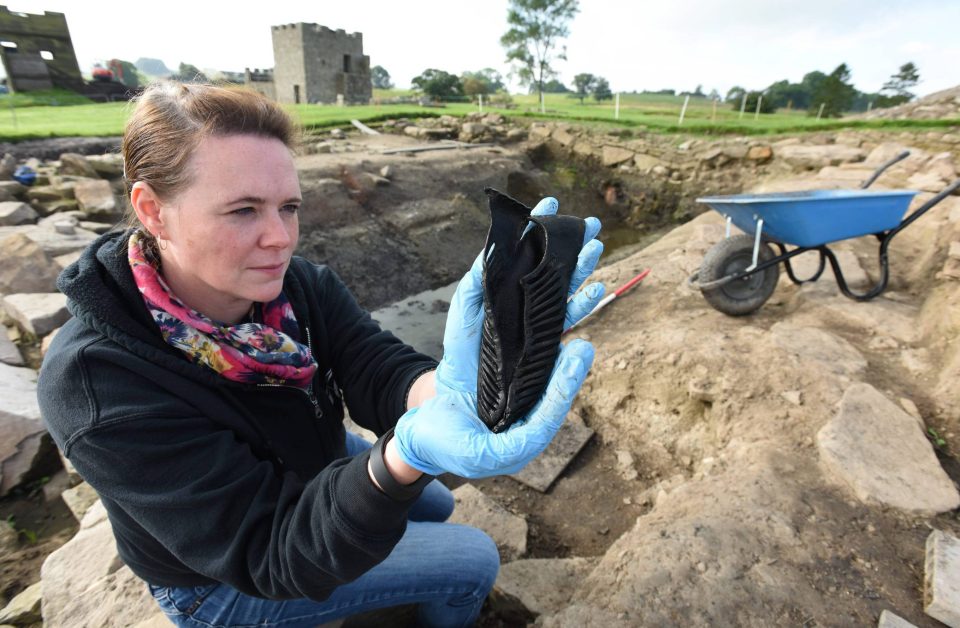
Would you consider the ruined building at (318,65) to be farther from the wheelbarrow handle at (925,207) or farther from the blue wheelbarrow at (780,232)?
the wheelbarrow handle at (925,207)

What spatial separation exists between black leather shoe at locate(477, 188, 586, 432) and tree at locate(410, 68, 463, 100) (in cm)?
2591

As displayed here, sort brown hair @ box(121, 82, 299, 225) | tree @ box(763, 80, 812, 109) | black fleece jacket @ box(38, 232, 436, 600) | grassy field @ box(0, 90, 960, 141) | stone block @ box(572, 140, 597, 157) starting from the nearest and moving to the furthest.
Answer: black fleece jacket @ box(38, 232, 436, 600) → brown hair @ box(121, 82, 299, 225) → grassy field @ box(0, 90, 960, 141) → stone block @ box(572, 140, 597, 157) → tree @ box(763, 80, 812, 109)

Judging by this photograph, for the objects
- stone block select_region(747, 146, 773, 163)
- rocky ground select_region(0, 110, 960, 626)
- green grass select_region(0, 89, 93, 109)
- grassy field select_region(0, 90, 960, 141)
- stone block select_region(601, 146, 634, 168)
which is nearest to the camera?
rocky ground select_region(0, 110, 960, 626)

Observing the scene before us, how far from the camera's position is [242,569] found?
1212 mm

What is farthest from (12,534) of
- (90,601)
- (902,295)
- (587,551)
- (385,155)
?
(385,155)

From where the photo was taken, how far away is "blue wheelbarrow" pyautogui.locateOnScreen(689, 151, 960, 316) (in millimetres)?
3545

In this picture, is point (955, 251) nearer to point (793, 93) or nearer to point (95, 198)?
point (95, 198)

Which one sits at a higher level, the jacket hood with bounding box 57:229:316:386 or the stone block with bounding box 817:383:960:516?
the jacket hood with bounding box 57:229:316:386

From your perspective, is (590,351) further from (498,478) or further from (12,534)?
(12,534)

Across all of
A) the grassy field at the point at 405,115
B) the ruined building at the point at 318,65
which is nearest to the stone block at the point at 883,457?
the grassy field at the point at 405,115

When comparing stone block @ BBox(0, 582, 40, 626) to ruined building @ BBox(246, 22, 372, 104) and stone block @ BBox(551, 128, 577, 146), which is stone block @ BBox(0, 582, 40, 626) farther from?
ruined building @ BBox(246, 22, 372, 104)

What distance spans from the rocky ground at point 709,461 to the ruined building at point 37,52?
1884 cm

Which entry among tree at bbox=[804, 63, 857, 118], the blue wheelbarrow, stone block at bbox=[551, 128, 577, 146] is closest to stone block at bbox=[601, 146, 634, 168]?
stone block at bbox=[551, 128, 577, 146]

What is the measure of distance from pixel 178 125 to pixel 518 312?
102 cm
